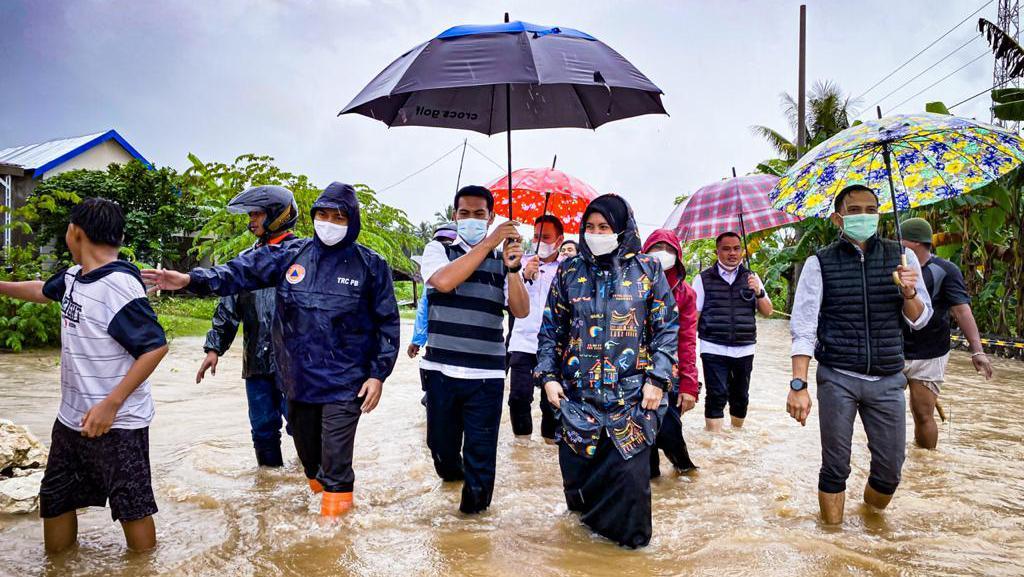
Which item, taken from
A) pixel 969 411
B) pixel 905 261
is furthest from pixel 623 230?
pixel 969 411

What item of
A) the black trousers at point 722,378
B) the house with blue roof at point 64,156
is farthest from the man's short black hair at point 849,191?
the house with blue roof at point 64,156

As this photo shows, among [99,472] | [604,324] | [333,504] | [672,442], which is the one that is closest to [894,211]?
[604,324]

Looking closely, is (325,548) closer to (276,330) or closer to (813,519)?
(276,330)

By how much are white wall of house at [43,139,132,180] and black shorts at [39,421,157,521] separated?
2801cm

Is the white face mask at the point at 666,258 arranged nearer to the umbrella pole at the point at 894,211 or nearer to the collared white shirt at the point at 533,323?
the collared white shirt at the point at 533,323

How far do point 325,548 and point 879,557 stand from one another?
289 centimetres

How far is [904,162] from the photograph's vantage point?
4.73m

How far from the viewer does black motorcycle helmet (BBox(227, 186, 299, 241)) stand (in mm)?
4898

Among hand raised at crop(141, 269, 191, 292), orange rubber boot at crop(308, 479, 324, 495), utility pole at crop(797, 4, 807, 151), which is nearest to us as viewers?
hand raised at crop(141, 269, 191, 292)

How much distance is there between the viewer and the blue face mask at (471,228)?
432 centimetres

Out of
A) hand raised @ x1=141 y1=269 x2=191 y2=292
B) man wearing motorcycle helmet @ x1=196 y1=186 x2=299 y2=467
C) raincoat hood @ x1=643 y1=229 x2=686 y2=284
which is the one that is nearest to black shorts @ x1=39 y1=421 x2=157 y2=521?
hand raised @ x1=141 y1=269 x2=191 y2=292

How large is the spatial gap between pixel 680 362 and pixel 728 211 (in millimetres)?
2149

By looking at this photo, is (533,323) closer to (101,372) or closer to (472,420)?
(472,420)

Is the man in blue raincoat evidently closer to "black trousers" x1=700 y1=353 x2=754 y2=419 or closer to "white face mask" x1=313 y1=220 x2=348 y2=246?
"white face mask" x1=313 y1=220 x2=348 y2=246
